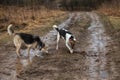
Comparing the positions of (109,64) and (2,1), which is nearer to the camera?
(109,64)

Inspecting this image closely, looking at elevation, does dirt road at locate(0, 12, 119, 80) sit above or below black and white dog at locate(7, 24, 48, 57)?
below

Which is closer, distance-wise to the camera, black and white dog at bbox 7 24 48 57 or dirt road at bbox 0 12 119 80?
dirt road at bbox 0 12 119 80

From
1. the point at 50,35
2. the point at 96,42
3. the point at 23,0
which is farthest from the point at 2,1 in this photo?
the point at 96,42

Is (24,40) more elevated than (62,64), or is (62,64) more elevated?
(24,40)

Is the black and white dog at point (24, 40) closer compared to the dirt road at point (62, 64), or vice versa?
the dirt road at point (62, 64)

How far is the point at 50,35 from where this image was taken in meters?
18.0

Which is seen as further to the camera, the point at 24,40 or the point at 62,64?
the point at 24,40

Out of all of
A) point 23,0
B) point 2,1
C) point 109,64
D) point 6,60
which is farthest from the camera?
point 23,0

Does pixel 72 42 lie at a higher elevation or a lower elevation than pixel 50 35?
higher

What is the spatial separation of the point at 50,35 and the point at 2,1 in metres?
22.8

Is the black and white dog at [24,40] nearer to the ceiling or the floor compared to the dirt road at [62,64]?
nearer to the ceiling

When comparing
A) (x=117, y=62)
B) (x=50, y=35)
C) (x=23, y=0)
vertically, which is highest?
(x=117, y=62)

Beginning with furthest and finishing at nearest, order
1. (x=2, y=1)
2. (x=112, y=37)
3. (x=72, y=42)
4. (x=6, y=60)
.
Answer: (x=2, y=1) < (x=112, y=37) < (x=72, y=42) < (x=6, y=60)

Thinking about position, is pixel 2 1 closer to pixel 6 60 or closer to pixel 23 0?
pixel 23 0
